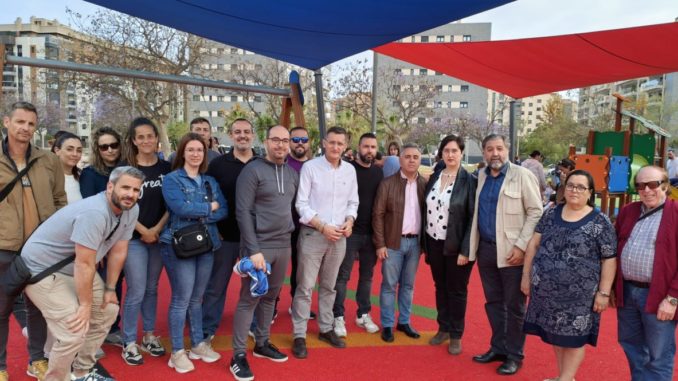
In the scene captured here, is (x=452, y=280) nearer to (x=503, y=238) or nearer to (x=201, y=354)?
(x=503, y=238)

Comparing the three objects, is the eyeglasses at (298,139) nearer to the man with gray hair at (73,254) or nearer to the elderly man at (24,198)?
the man with gray hair at (73,254)

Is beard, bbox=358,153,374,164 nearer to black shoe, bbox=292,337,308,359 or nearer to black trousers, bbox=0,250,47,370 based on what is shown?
black shoe, bbox=292,337,308,359

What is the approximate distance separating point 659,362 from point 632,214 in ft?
3.04

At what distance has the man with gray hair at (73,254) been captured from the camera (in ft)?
8.98

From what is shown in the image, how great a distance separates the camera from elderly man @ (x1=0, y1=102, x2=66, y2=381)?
121 inches

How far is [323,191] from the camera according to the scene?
3.87 meters

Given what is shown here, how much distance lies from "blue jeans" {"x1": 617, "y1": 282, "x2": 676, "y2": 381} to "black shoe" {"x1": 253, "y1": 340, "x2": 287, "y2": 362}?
2.48m

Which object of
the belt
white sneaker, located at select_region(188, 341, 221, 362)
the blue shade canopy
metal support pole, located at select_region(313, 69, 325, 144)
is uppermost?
the blue shade canopy

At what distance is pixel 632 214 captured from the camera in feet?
9.84

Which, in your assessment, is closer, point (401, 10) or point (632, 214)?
point (632, 214)

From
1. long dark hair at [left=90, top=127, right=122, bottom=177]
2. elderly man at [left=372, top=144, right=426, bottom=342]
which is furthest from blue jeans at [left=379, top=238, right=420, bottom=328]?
long dark hair at [left=90, top=127, right=122, bottom=177]

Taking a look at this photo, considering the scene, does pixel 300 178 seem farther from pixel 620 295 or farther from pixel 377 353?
pixel 620 295

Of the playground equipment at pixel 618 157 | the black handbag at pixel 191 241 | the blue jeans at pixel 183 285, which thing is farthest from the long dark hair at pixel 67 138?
the playground equipment at pixel 618 157

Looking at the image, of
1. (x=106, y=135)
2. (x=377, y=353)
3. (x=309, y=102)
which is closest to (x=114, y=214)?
(x=106, y=135)
